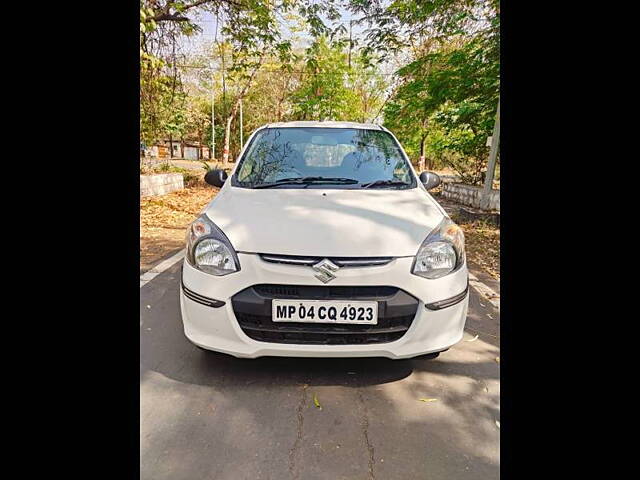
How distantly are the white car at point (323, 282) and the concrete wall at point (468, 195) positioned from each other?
582 centimetres

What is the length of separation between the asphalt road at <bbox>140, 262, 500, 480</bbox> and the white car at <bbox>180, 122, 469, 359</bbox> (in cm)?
29

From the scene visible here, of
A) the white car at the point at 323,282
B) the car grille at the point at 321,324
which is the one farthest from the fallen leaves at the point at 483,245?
the car grille at the point at 321,324

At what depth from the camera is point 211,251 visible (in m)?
2.14

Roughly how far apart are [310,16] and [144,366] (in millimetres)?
7427

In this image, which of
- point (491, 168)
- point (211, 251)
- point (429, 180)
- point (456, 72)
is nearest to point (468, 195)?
point (491, 168)

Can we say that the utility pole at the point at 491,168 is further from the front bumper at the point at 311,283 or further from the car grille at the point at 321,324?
the car grille at the point at 321,324

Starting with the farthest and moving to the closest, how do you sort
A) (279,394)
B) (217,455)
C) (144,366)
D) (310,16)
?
1. (310,16)
2. (144,366)
3. (279,394)
4. (217,455)

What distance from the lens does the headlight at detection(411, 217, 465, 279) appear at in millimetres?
2086

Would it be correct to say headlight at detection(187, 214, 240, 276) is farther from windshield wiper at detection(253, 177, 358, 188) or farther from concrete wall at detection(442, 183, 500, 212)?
concrete wall at detection(442, 183, 500, 212)

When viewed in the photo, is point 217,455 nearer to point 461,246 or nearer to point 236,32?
point 461,246

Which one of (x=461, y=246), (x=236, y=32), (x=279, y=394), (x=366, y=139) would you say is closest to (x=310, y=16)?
(x=236, y=32)

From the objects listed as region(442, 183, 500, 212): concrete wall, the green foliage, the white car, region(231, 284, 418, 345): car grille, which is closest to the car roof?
the white car

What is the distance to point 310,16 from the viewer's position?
25.2 ft
